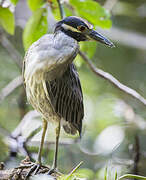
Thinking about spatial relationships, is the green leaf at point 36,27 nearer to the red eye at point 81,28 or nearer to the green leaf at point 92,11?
the green leaf at point 92,11

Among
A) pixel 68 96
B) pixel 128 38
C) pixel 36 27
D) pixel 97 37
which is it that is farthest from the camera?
pixel 128 38

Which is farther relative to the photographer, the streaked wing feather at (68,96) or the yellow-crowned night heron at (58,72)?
the streaked wing feather at (68,96)

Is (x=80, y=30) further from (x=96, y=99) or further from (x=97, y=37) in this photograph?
(x=96, y=99)

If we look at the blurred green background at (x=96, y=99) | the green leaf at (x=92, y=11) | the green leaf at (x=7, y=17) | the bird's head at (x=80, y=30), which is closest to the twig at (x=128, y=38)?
→ the blurred green background at (x=96, y=99)

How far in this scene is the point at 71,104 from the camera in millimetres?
1698

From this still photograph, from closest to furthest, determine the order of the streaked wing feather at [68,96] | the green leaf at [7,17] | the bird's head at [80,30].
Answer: the bird's head at [80,30] < the streaked wing feather at [68,96] < the green leaf at [7,17]

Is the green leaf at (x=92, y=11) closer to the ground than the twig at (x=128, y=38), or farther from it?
farther from it

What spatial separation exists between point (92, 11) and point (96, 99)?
1.44 m

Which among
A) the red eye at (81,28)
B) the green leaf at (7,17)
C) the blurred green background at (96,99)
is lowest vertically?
the blurred green background at (96,99)

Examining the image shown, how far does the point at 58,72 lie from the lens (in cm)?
155

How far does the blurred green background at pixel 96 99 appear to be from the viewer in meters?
1.83

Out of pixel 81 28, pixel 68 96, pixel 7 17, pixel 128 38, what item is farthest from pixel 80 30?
pixel 128 38

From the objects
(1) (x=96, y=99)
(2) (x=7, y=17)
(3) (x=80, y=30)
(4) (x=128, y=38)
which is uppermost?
(2) (x=7, y=17)

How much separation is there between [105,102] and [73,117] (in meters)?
1.43
